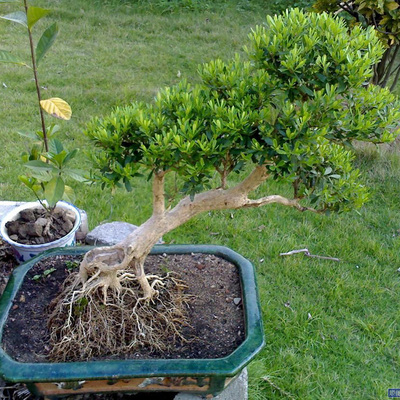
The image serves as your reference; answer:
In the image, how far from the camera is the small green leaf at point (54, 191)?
2.21 m

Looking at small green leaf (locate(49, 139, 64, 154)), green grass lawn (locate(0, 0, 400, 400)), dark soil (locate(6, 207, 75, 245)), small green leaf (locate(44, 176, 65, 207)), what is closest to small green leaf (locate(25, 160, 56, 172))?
small green leaf (locate(44, 176, 65, 207))

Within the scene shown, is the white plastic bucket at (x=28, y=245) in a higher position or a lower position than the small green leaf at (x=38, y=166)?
lower

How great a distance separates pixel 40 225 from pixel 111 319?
0.93 m

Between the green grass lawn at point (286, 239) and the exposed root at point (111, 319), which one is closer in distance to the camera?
the exposed root at point (111, 319)

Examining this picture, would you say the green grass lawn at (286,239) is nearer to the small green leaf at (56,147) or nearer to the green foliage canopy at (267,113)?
→ the small green leaf at (56,147)

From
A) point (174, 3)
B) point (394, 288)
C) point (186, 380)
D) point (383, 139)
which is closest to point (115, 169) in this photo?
point (186, 380)

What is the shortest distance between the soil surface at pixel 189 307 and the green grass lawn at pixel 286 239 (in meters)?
0.50

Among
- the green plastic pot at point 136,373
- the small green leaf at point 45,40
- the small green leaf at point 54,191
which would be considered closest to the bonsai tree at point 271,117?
the green plastic pot at point 136,373

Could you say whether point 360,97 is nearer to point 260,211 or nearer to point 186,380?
point 186,380

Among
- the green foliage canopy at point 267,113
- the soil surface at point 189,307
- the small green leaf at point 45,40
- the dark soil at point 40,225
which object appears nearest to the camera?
the green foliage canopy at point 267,113

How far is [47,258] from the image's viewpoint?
2469 millimetres

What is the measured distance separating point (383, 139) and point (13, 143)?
353 cm

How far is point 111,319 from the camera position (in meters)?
2.10

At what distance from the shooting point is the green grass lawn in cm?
260
